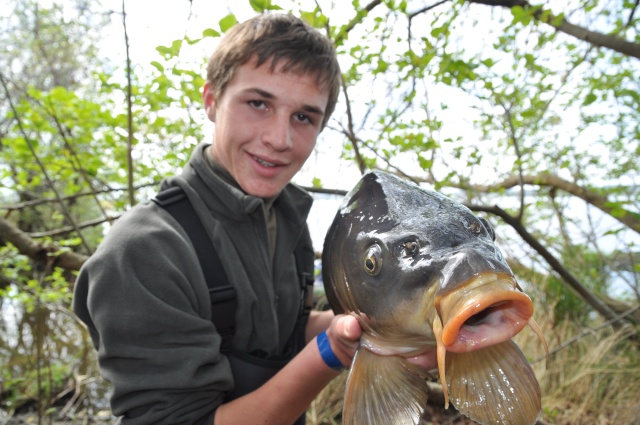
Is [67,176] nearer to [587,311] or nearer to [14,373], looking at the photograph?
[14,373]

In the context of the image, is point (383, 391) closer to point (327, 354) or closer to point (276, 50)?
point (327, 354)

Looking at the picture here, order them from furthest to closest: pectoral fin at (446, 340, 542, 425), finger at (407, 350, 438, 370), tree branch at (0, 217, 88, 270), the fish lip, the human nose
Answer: tree branch at (0, 217, 88, 270) → the human nose → finger at (407, 350, 438, 370) → pectoral fin at (446, 340, 542, 425) → the fish lip

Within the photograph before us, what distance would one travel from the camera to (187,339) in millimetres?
1301

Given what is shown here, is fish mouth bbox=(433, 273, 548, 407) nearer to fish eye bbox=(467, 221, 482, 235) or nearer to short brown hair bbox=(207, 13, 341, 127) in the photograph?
fish eye bbox=(467, 221, 482, 235)

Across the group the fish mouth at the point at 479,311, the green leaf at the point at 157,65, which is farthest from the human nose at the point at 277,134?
the green leaf at the point at 157,65

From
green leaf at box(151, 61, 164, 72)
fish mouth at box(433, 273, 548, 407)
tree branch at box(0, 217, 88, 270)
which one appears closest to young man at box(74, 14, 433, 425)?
fish mouth at box(433, 273, 548, 407)

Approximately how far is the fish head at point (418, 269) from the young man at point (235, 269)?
12cm

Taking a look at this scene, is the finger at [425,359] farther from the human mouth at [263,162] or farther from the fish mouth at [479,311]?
the human mouth at [263,162]

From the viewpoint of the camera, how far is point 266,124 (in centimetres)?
152

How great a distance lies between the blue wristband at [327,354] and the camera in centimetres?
124

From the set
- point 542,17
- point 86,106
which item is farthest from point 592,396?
point 86,106

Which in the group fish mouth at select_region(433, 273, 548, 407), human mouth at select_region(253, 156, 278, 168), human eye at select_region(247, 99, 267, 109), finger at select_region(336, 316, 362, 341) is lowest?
finger at select_region(336, 316, 362, 341)

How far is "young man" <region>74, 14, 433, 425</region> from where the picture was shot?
4.12 ft

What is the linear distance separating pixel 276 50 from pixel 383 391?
43.5 inches
